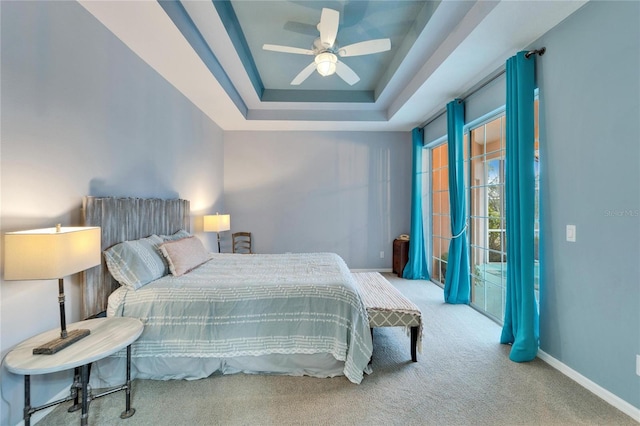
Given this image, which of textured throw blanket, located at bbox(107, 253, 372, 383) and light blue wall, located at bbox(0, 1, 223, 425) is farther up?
light blue wall, located at bbox(0, 1, 223, 425)

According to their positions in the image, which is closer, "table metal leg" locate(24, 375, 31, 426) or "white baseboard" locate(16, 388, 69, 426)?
"table metal leg" locate(24, 375, 31, 426)

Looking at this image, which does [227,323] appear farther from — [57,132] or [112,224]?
[57,132]

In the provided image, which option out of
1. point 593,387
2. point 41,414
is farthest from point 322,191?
point 41,414

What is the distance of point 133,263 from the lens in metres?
2.22

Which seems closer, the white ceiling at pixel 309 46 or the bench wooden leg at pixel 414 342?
the white ceiling at pixel 309 46

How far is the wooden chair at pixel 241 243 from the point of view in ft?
17.0

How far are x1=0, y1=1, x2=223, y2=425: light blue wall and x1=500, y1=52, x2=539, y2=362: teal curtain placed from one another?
137 inches

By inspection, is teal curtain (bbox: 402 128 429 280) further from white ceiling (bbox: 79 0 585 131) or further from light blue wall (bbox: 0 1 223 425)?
light blue wall (bbox: 0 1 223 425)

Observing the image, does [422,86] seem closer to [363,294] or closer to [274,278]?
[363,294]

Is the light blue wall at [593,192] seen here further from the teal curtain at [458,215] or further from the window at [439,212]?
the window at [439,212]

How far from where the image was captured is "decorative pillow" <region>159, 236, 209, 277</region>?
2.57 meters

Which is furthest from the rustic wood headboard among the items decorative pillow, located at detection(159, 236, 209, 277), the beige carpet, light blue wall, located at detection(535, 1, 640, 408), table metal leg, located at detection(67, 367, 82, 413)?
light blue wall, located at detection(535, 1, 640, 408)

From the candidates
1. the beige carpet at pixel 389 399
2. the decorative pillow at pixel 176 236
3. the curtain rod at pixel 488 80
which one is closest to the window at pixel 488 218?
the curtain rod at pixel 488 80

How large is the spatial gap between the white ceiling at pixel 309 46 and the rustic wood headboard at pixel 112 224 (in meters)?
1.43
